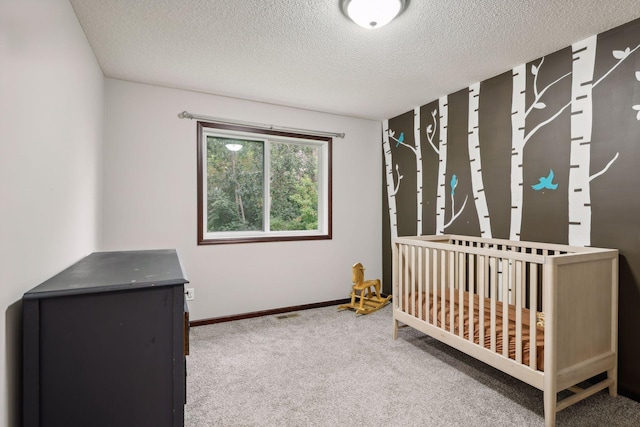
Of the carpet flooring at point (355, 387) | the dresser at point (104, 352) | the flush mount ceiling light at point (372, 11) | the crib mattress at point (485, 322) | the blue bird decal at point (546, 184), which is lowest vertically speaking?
the carpet flooring at point (355, 387)

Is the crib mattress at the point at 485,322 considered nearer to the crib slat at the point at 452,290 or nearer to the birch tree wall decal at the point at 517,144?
the crib slat at the point at 452,290

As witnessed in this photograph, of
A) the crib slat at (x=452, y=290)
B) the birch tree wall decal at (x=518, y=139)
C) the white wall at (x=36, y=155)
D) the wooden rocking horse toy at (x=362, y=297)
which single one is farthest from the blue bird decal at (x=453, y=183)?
the white wall at (x=36, y=155)

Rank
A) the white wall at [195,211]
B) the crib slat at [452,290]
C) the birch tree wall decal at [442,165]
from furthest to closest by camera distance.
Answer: the birch tree wall decal at [442,165], the white wall at [195,211], the crib slat at [452,290]

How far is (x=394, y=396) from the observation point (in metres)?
1.84

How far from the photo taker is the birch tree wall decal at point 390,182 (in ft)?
12.3

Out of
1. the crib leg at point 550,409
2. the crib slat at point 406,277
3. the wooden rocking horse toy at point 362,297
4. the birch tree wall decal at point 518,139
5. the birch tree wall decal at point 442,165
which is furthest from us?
the wooden rocking horse toy at point 362,297

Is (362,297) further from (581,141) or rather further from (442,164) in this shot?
(581,141)

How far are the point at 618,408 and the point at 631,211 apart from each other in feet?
3.51

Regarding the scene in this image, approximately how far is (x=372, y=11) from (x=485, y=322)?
189cm

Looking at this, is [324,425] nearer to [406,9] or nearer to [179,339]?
[179,339]

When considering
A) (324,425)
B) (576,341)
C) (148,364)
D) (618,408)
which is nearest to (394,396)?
(324,425)

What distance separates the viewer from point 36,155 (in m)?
1.25

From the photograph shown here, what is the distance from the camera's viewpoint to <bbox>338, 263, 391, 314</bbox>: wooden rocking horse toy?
334 cm

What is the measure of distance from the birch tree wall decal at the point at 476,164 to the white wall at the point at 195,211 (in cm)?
125
